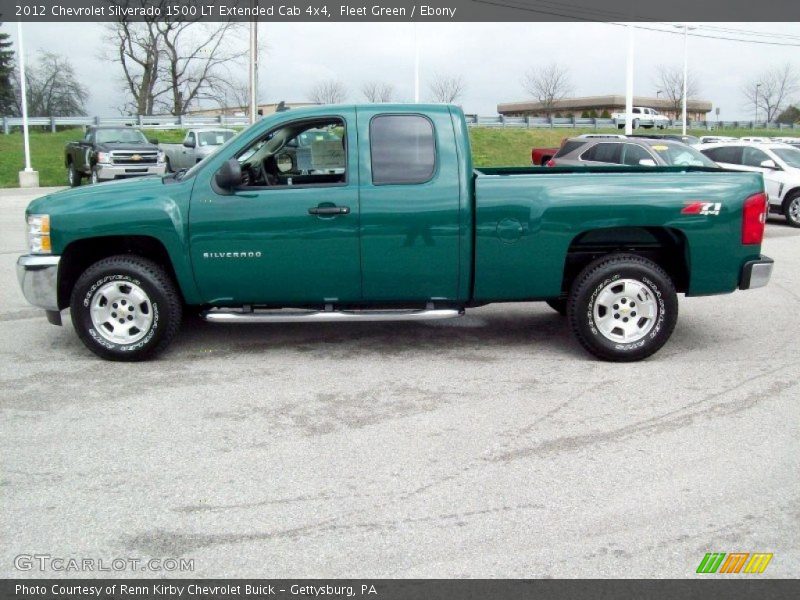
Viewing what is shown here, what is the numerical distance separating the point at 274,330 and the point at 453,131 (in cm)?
261

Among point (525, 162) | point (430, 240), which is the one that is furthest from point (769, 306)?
point (525, 162)

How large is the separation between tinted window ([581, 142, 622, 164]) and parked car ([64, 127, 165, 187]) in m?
16.2

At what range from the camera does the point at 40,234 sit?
6.79m

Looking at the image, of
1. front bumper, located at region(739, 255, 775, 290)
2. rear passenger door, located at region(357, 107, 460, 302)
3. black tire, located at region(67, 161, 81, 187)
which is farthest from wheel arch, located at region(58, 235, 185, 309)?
black tire, located at region(67, 161, 81, 187)

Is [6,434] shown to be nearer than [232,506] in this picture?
No

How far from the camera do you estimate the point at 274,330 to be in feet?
26.6

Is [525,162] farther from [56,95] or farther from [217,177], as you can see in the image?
[56,95]

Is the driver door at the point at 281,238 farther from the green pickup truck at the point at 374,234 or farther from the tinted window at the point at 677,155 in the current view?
the tinted window at the point at 677,155

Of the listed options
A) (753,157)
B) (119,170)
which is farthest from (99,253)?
(119,170)

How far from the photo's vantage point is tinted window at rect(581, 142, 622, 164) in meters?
16.0

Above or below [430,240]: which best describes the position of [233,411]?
below

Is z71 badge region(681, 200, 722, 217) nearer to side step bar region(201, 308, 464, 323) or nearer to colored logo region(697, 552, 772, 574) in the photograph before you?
side step bar region(201, 308, 464, 323)

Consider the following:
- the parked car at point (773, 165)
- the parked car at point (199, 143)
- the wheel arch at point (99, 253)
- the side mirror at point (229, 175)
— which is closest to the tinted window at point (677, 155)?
the parked car at point (773, 165)
